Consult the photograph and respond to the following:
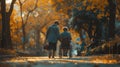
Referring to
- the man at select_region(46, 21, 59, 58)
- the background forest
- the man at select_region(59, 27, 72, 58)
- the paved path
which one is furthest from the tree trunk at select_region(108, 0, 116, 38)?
the paved path

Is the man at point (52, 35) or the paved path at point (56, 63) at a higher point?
the man at point (52, 35)

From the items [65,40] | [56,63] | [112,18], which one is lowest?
[56,63]

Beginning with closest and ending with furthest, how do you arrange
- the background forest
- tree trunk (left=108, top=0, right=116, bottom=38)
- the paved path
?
the paved path → tree trunk (left=108, top=0, right=116, bottom=38) → the background forest

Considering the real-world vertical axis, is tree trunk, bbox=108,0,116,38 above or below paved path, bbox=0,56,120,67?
above

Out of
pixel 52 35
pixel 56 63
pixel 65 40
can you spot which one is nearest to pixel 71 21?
pixel 65 40

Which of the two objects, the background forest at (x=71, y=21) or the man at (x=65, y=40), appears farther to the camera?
the background forest at (x=71, y=21)

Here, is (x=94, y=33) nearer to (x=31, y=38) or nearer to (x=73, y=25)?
(x=73, y=25)

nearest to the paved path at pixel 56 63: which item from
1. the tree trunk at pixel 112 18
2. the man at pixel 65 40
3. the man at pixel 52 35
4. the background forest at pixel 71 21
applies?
the man at pixel 52 35

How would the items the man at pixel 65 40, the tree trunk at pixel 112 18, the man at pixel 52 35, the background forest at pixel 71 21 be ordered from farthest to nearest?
the background forest at pixel 71 21 → the tree trunk at pixel 112 18 → the man at pixel 65 40 → the man at pixel 52 35

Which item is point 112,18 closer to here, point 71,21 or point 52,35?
point 52,35

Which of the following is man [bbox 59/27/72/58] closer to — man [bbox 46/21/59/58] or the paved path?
man [bbox 46/21/59/58]

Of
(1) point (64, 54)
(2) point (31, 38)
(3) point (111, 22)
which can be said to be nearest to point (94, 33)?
(3) point (111, 22)

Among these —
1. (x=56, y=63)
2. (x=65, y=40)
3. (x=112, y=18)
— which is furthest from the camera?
(x=112, y=18)

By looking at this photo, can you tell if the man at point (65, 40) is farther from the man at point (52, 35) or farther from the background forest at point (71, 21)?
the background forest at point (71, 21)
